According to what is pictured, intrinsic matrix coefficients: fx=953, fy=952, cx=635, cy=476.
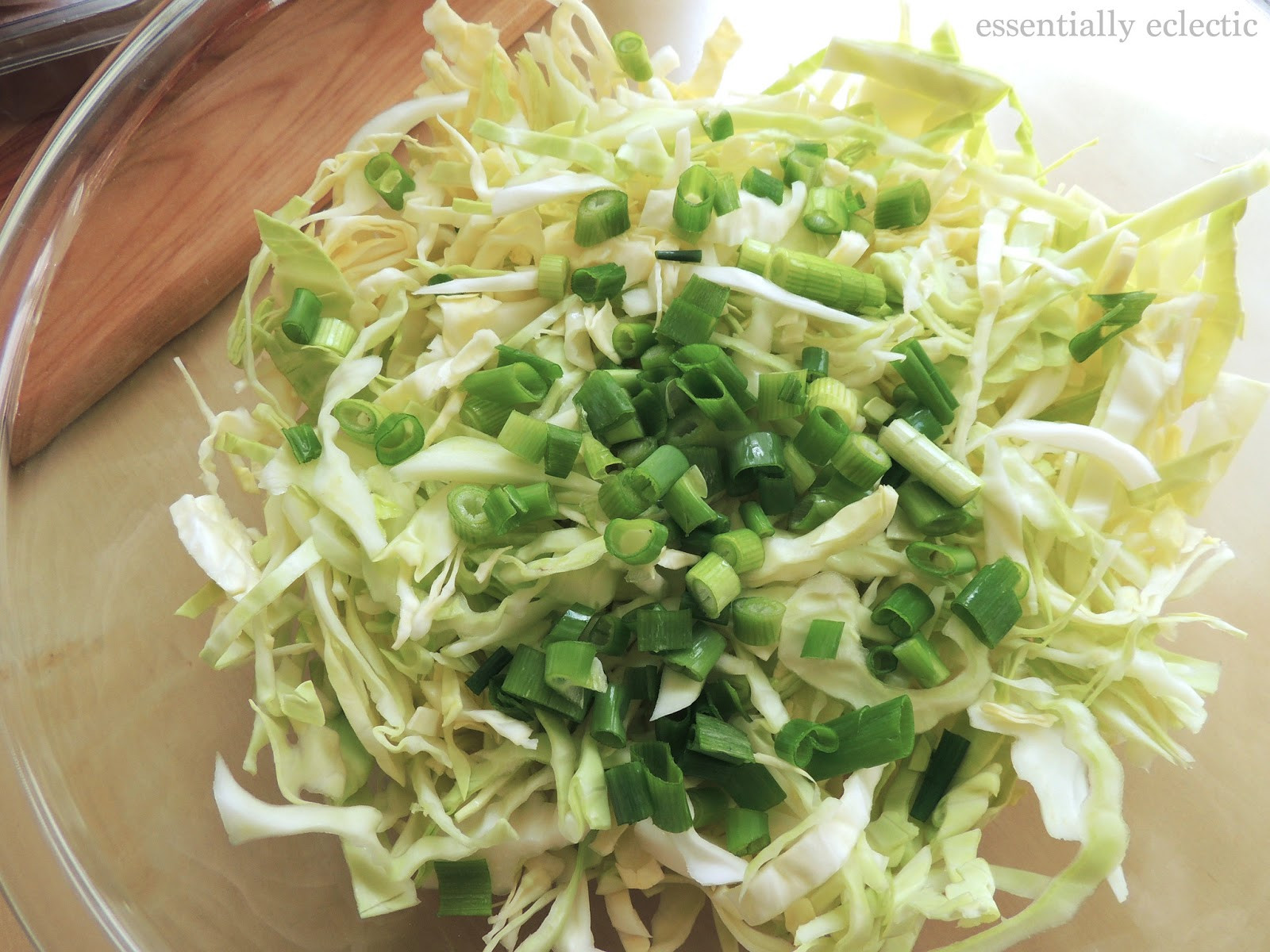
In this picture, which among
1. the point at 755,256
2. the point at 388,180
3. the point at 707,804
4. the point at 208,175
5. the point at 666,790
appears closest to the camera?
the point at 666,790

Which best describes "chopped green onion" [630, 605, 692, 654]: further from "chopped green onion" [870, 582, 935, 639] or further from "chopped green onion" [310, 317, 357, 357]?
"chopped green onion" [310, 317, 357, 357]

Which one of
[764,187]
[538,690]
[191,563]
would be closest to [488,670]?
[538,690]

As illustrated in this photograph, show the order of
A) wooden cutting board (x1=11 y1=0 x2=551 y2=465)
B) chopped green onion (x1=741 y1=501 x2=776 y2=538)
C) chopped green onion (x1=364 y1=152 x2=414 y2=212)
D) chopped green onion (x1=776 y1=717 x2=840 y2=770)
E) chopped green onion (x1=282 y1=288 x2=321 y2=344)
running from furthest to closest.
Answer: wooden cutting board (x1=11 y1=0 x2=551 y2=465) < chopped green onion (x1=364 y1=152 x2=414 y2=212) < chopped green onion (x1=282 y1=288 x2=321 y2=344) < chopped green onion (x1=741 y1=501 x2=776 y2=538) < chopped green onion (x1=776 y1=717 x2=840 y2=770)

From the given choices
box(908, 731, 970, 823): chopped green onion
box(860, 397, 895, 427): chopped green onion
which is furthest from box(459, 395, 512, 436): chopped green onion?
box(908, 731, 970, 823): chopped green onion

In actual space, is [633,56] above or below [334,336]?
above

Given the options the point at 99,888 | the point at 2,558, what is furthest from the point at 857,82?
the point at 99,888

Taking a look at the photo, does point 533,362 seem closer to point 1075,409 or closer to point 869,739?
point 869,739
